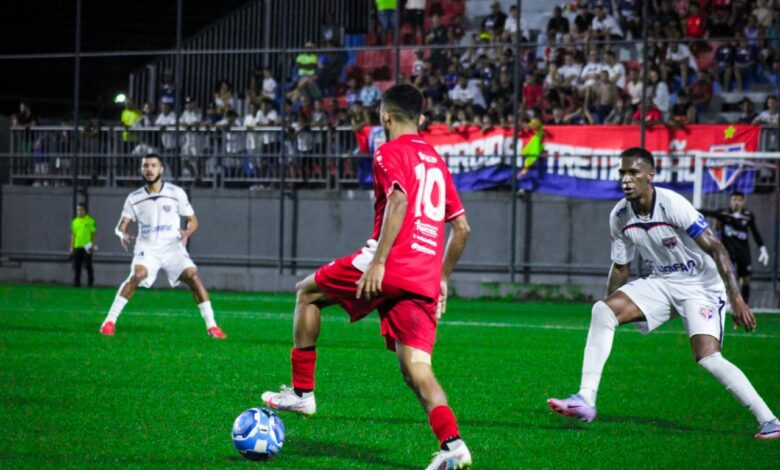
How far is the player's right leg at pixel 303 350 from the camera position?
7.62 meters

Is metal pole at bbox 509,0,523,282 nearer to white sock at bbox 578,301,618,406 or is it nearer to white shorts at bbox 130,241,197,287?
white shorts at bbox 130,241,197,287

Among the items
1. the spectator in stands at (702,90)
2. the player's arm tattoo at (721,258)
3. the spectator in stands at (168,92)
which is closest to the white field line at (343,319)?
the spectator in stands at (702,90)

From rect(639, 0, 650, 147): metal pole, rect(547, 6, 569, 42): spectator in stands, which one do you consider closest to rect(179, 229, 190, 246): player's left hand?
rect(639, 0, 650, 147): metal pole

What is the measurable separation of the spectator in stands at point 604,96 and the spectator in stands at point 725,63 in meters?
2.16

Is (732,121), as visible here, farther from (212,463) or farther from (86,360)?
(212,463)

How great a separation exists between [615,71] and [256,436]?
20.1 metres

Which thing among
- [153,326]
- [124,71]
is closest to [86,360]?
[153,326]

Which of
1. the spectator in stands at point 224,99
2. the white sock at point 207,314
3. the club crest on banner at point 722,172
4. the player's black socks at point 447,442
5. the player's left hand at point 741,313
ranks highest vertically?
the spectator in stands at point 224,99

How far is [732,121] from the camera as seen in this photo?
24.8m

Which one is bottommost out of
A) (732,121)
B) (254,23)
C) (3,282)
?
(3,282)

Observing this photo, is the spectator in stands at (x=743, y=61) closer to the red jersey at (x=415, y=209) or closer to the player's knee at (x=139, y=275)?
the player's knee at (x=139, y=275)

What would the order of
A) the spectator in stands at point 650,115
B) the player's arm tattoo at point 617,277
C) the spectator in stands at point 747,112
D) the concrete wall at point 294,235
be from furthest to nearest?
the concrete wall at point 294,235, the spectator in stands at point 650,115, the spectator in stands at point 747,112, the player's arm tattoo at point 617,277

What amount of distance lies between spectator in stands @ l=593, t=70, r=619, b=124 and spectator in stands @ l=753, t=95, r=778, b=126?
300 cm

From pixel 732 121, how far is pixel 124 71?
18170 mm
